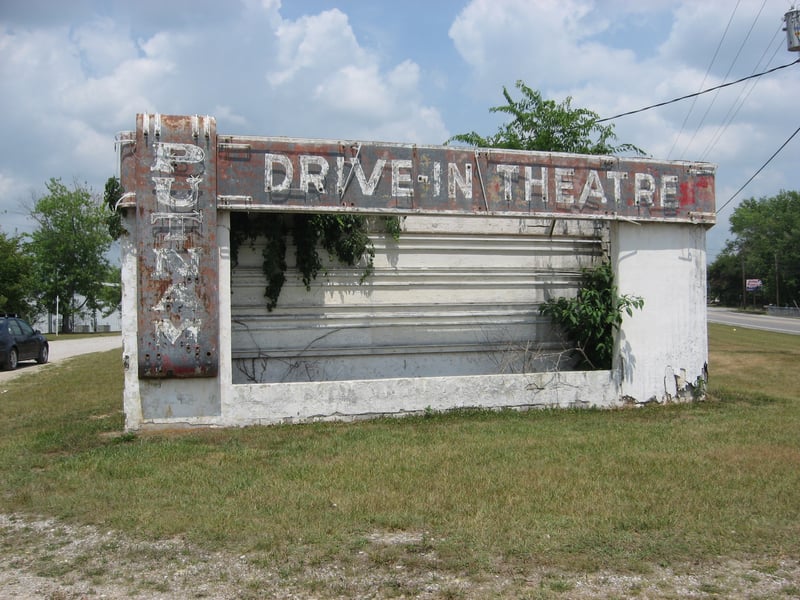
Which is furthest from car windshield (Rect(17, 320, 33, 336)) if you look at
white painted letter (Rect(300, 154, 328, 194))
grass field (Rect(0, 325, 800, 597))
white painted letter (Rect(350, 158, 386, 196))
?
white painted letter (Rect(350, 158, 386, 196))

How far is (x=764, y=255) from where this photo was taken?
78188 mm

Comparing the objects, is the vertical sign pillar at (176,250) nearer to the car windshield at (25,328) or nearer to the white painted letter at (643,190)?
the white painted letter at (643,190)

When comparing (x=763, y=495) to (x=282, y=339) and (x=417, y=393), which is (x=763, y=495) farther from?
(x=282, y=339)

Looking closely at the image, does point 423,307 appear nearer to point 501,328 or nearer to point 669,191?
point 501,328

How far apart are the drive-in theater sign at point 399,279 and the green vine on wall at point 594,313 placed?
22 centimetres

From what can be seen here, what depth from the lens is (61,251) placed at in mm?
56906

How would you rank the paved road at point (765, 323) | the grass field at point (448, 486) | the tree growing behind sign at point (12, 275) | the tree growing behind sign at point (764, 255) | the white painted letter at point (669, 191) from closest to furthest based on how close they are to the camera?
1. the grass field at point (448, 486)
2. the white painted letter at point (669, 191)
3. the tree growing behind sign at point (12, 275)
4. the paved road at point (765, 323)
5. the tree growing behind sign at point (764, 255)

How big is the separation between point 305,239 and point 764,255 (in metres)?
79.0

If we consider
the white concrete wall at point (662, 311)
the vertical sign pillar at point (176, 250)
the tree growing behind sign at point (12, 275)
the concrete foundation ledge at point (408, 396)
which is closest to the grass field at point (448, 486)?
the concrete foundation ledge at point (408, 396)

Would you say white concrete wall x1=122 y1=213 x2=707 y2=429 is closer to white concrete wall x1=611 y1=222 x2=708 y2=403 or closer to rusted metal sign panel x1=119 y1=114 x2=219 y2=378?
white concrete wall x1=611 y1=222 x2=708 y2=403

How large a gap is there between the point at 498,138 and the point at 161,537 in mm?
18422

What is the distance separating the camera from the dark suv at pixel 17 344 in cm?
1892

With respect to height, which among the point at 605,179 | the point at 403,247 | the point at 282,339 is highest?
the point at 605,179

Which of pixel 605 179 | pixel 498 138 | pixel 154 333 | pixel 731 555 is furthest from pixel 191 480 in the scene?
pixel 498 138
